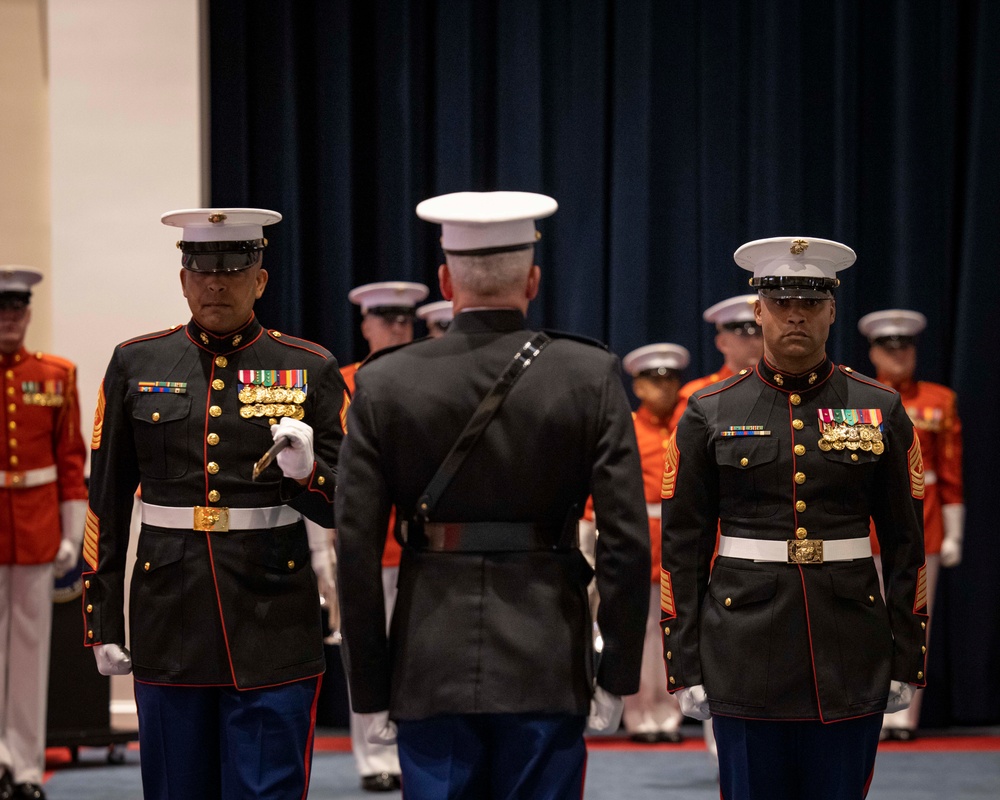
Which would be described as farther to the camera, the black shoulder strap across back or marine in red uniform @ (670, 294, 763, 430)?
marine in red uniform @ (670, 294, 763, 430)

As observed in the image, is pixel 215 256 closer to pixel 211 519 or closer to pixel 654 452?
pixel 211 519

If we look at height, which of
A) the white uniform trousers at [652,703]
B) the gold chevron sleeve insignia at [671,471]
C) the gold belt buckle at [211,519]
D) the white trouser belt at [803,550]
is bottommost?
the white uniform trousers at [652,703]

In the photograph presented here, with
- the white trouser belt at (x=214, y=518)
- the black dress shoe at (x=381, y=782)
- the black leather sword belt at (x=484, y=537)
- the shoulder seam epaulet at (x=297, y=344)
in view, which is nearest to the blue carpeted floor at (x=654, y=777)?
the black dress shoe at (x=381, y=782)

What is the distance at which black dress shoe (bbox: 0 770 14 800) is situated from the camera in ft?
15.1

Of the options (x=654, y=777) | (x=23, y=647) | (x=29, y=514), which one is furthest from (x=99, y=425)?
(x=654, y=777)

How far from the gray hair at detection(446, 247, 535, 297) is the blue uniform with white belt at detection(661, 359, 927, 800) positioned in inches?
34.4

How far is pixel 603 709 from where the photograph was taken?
2.12 m

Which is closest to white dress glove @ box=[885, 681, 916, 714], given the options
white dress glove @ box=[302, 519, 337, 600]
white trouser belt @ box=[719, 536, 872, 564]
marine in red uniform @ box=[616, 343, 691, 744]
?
white trouser belt @ box=[719, 536, 872, 564]

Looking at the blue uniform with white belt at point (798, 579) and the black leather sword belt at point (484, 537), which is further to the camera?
the blue uniform with white belt at point (798, 579)

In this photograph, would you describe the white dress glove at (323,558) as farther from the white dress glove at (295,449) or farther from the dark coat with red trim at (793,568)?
the dark coat with red trim at (793,568)

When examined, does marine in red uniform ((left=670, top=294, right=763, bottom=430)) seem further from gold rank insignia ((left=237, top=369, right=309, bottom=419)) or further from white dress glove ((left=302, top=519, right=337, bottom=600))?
gold rank insignia ((left=237, top=369, right=309, bottom=419))

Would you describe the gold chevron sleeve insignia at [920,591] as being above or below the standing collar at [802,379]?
below

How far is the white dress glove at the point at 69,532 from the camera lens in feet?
15.6

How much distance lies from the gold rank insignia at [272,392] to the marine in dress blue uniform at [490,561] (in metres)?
0.74
